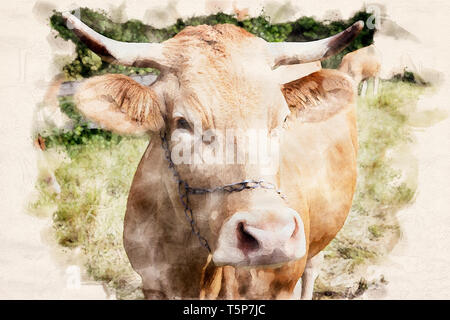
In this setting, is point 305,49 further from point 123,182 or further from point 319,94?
point 123,182

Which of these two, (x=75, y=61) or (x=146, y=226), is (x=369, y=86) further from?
(x=146, y=226)

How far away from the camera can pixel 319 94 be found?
12.7 ft

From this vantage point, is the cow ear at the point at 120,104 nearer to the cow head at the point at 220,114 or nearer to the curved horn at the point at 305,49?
the cow head at the point at 220,114

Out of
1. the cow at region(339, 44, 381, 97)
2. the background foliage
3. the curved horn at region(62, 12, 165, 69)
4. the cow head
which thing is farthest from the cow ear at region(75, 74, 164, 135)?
the cow at region(339, 44, 381, 97)

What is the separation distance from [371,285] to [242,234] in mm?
3439

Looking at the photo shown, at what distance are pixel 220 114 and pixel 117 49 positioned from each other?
2.69ft

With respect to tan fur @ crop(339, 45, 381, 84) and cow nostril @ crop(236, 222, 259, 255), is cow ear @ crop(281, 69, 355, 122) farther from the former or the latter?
tan fur @ crop(339, 45, 381, 84)

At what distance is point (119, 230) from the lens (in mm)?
6129

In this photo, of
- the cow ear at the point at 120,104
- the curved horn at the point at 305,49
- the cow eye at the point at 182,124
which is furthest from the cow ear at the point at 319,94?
the cow ear at the point at 120,104

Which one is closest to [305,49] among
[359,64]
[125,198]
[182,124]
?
[182,124]

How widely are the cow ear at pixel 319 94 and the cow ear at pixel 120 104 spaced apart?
1002mm

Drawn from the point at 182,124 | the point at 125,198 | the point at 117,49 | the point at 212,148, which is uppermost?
the point at 117,49

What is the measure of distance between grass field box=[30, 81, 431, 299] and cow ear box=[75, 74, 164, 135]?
2573 millimetres

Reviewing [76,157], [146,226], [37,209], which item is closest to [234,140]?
[146,226]
